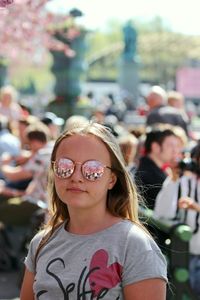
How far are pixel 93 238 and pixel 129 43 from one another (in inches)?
1503

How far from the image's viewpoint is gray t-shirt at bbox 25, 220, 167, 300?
2.07m

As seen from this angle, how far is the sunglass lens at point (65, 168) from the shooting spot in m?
2.16

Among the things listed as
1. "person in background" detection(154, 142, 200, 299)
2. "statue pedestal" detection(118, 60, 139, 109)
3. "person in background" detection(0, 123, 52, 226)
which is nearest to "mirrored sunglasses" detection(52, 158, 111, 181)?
"person in background" detection(154, 142, 200, 299)

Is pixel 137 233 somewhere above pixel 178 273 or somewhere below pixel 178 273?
above

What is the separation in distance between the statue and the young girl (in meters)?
37.7

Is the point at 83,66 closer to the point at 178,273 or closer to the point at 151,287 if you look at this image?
the point at 178,273

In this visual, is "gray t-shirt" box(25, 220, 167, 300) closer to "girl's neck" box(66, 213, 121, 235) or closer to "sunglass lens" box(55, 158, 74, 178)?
"girl's neck" box(66, 213, 121, 235)

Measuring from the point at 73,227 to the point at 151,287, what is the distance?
32 cm

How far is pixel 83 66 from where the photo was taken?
651 inches

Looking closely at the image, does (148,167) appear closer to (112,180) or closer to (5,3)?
(5,3)

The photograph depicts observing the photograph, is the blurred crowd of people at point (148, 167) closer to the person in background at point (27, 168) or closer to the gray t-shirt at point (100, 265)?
the person in background at point (27, 168)

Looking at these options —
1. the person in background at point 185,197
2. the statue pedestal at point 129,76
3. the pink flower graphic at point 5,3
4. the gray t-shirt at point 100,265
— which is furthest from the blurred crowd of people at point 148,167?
the statue pedestal at point 129,76

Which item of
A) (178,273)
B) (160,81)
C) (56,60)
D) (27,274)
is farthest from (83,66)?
(160,81)

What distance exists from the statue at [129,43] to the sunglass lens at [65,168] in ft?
124
